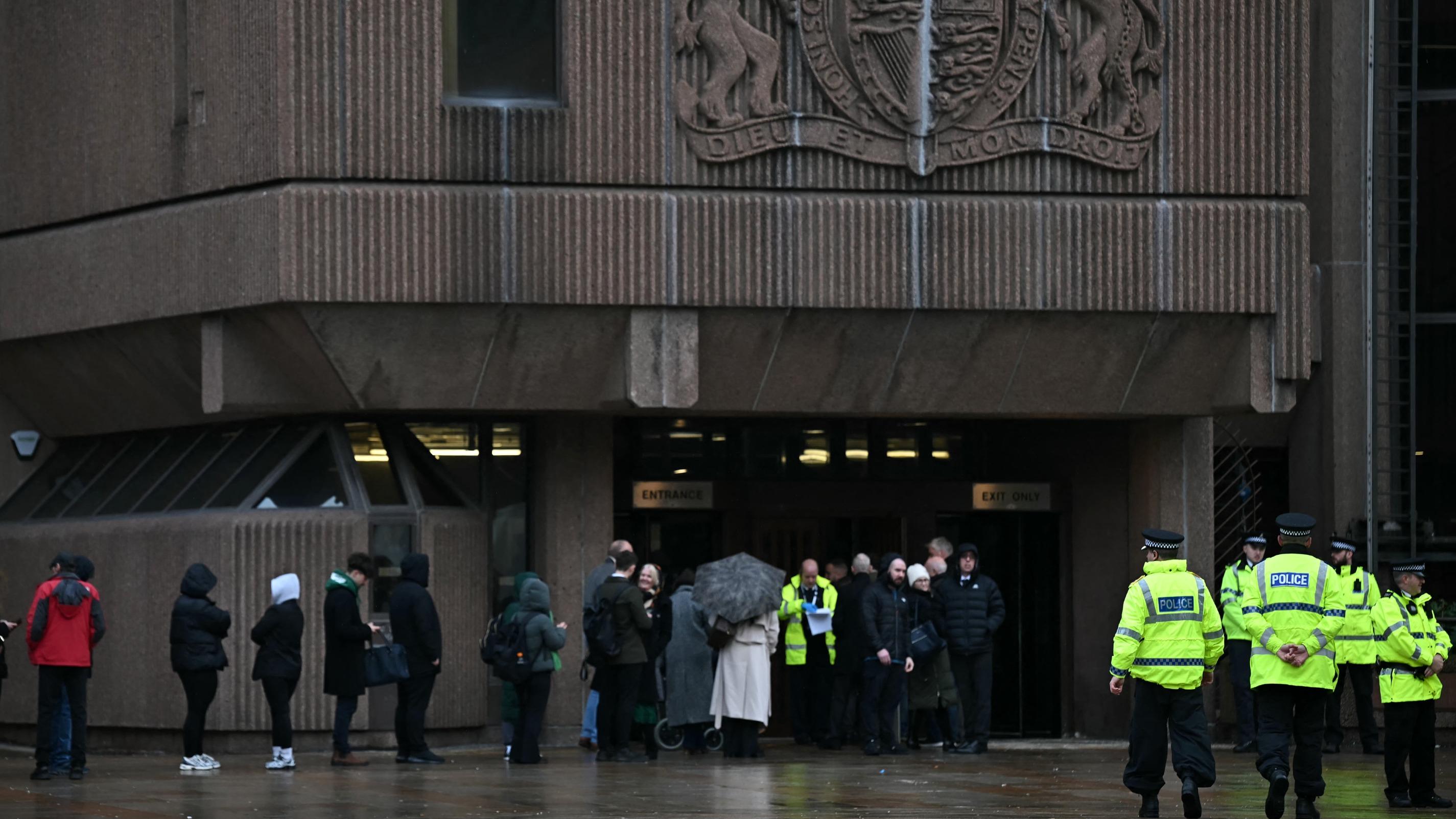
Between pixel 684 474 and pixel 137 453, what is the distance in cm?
563

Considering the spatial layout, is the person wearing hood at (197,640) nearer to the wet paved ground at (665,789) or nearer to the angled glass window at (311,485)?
the wet paved ground at (665,789)

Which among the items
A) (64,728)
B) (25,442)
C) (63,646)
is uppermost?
(25,442)

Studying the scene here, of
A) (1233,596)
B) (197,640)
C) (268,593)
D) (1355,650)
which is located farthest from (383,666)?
(1355,650)

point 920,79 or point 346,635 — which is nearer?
point 346,635

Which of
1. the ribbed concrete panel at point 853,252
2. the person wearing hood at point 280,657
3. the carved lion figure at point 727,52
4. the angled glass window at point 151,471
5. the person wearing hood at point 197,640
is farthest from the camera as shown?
the angled glass window at point 151,471

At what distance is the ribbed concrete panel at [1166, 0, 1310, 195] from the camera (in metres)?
22.5

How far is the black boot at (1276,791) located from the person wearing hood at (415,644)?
7.77 meters

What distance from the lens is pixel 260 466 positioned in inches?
901

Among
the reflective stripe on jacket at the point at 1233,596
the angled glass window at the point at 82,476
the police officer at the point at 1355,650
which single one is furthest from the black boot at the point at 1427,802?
the angled glass window at the point at 82,476

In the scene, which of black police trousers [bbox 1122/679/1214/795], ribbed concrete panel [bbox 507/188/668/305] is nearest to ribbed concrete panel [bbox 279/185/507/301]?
ribbed concrete panel [bbox 507/188/668/305]

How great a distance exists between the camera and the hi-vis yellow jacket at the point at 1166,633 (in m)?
14.7

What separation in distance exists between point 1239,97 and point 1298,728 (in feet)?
30.4

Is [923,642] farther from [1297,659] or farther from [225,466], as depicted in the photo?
[1297,659]

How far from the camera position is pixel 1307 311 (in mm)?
22656
